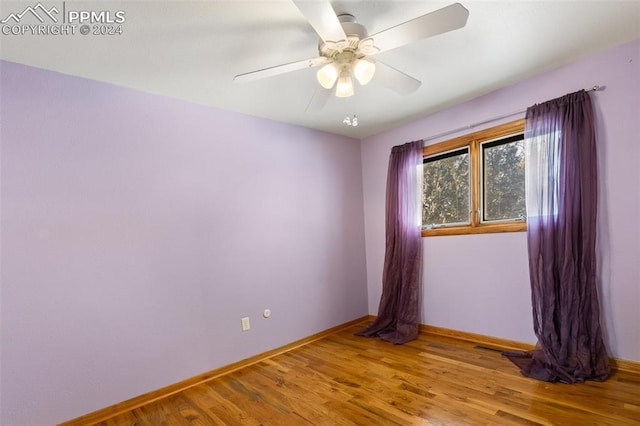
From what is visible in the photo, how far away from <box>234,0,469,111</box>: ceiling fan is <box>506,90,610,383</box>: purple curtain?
126 centimetres

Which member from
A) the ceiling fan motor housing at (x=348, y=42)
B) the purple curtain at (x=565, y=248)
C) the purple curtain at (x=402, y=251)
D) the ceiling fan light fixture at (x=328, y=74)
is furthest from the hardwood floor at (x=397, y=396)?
the ceiling fan motor housing at (x=348, y=42)

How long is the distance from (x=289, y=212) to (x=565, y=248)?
7.53 ft

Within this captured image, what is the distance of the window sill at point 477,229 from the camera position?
8.59ft

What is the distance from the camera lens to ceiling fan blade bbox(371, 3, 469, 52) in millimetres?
1250

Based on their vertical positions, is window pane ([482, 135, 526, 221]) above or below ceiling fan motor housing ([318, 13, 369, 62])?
below

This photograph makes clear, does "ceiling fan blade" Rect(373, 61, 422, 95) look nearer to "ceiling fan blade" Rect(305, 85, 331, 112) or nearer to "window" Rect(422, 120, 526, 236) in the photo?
"ceiling fan blade" Rect(305, 85, 331, 112)

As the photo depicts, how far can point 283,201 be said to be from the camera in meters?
3.15

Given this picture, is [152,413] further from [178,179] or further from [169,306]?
[178,179]

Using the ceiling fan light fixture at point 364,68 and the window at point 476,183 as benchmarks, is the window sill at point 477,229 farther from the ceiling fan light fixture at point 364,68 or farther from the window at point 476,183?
the ceiling fan light fixture at point 364,68

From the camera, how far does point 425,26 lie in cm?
135

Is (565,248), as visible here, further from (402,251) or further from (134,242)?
(134,242)

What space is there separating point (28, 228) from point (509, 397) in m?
3.14
